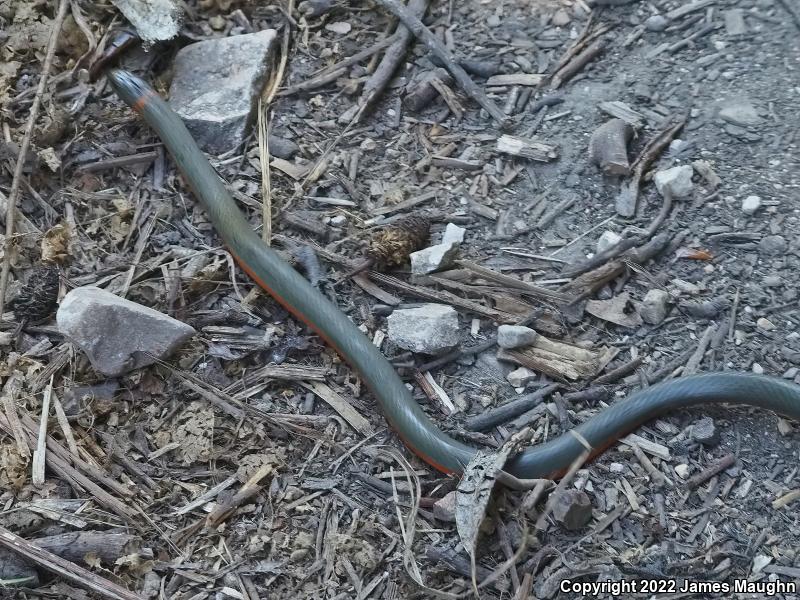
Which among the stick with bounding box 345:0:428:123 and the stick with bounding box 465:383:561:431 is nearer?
the stick with bounding box 465:383:561:431

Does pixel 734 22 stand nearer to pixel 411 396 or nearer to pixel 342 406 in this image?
pixel 411 396

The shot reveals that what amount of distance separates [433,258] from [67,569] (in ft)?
7.09

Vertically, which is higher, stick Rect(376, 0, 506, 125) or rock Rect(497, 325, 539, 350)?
stick Rect(376, 0, 506, 125)

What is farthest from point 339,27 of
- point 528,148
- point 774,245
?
point 774,245

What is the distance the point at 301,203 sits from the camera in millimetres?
4492

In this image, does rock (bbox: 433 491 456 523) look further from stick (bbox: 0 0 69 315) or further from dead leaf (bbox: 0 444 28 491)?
stick (bbox: 0 0 69 315)

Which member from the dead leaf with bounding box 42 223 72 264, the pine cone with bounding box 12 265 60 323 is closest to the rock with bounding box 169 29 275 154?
the dead leaf with bounding box 42 223 72 264

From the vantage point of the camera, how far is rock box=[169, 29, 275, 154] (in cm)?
469

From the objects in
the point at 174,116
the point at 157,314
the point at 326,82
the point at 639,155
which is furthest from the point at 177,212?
the point at 639,155

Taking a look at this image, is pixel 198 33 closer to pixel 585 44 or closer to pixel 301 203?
pixel 301 203

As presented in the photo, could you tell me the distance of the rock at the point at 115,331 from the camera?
372 centimetres

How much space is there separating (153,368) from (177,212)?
107cm

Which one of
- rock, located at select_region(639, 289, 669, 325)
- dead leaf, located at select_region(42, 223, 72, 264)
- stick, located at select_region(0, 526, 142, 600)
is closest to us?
stick, located at select_region(0, 526, 142, 600)

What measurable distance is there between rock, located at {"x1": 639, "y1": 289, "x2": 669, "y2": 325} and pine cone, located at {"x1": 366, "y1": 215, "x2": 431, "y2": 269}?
117 cm
